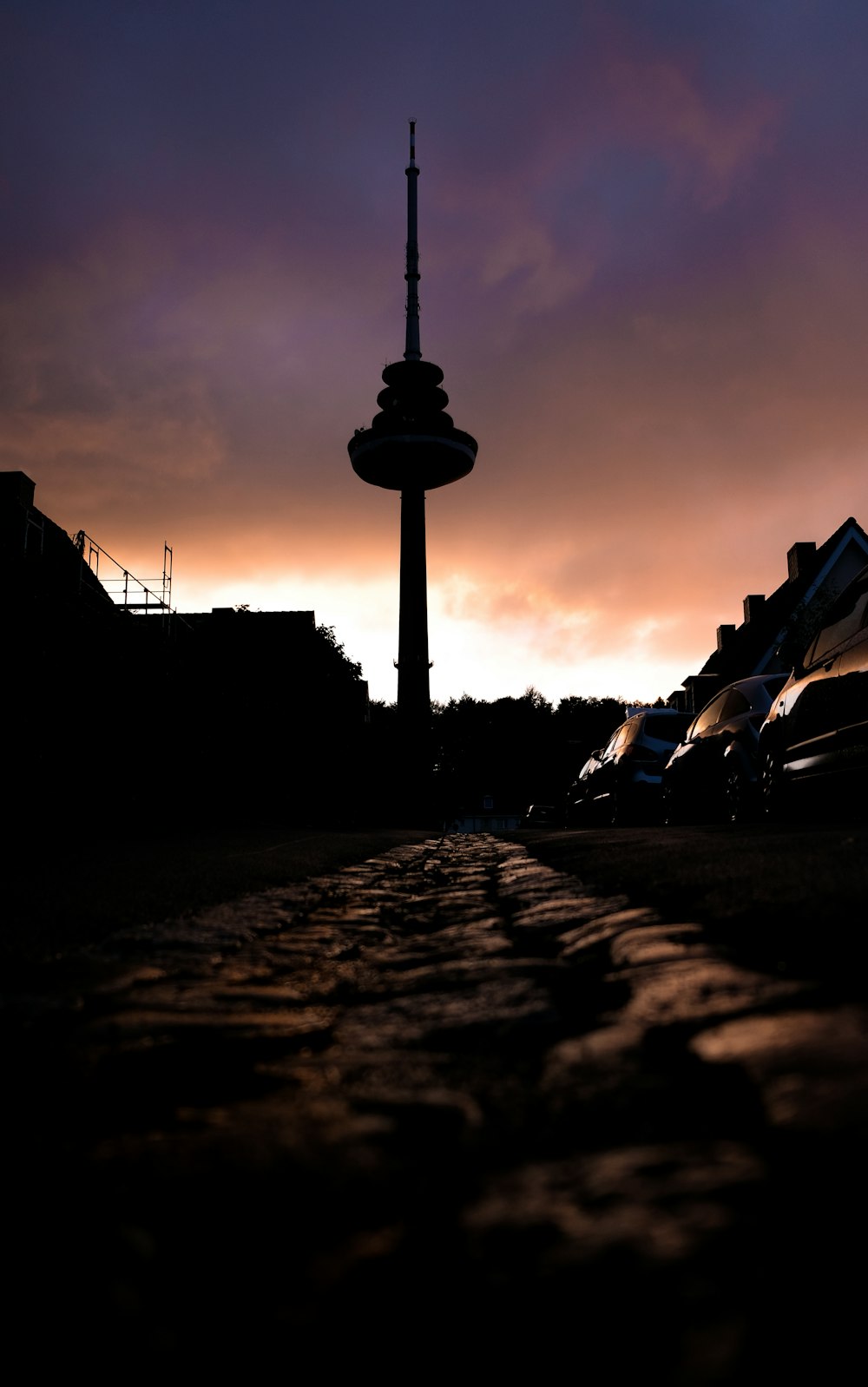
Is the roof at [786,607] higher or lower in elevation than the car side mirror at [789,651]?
higher

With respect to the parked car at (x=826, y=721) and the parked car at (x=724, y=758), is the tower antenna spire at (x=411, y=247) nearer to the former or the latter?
the parked car at (x=724, y=758)

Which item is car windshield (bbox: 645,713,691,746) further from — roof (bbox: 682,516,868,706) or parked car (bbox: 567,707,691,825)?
roof (bbox: 682,516,868,706)

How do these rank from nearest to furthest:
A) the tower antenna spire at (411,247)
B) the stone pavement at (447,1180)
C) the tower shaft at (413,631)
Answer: the stone pavement at (447,1180)
the tower shaft at (413,631)
the tower antenna spire at (411,247)

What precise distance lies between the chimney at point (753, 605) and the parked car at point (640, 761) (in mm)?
26354

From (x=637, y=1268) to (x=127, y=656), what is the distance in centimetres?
1434

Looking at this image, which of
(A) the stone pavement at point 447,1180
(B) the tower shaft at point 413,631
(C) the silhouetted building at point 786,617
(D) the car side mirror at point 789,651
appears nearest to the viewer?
(A) the stone pavement at point 447,1180

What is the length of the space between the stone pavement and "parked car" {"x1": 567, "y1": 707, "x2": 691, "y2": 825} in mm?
12974

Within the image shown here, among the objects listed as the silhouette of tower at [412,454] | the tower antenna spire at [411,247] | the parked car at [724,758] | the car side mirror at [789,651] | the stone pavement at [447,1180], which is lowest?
the stone pavement at [447,1180]

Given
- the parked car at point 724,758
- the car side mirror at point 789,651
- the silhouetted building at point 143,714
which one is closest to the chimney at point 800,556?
the car side mirror at point 789,651

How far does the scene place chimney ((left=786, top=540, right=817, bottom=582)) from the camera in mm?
35062

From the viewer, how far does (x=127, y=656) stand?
14.3m

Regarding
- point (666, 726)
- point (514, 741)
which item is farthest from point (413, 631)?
point (666, 726)

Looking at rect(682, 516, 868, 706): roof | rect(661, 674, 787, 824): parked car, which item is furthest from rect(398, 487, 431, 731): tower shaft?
rect(661, 674, 787, 824): parked car

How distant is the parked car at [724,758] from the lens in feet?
33.2
